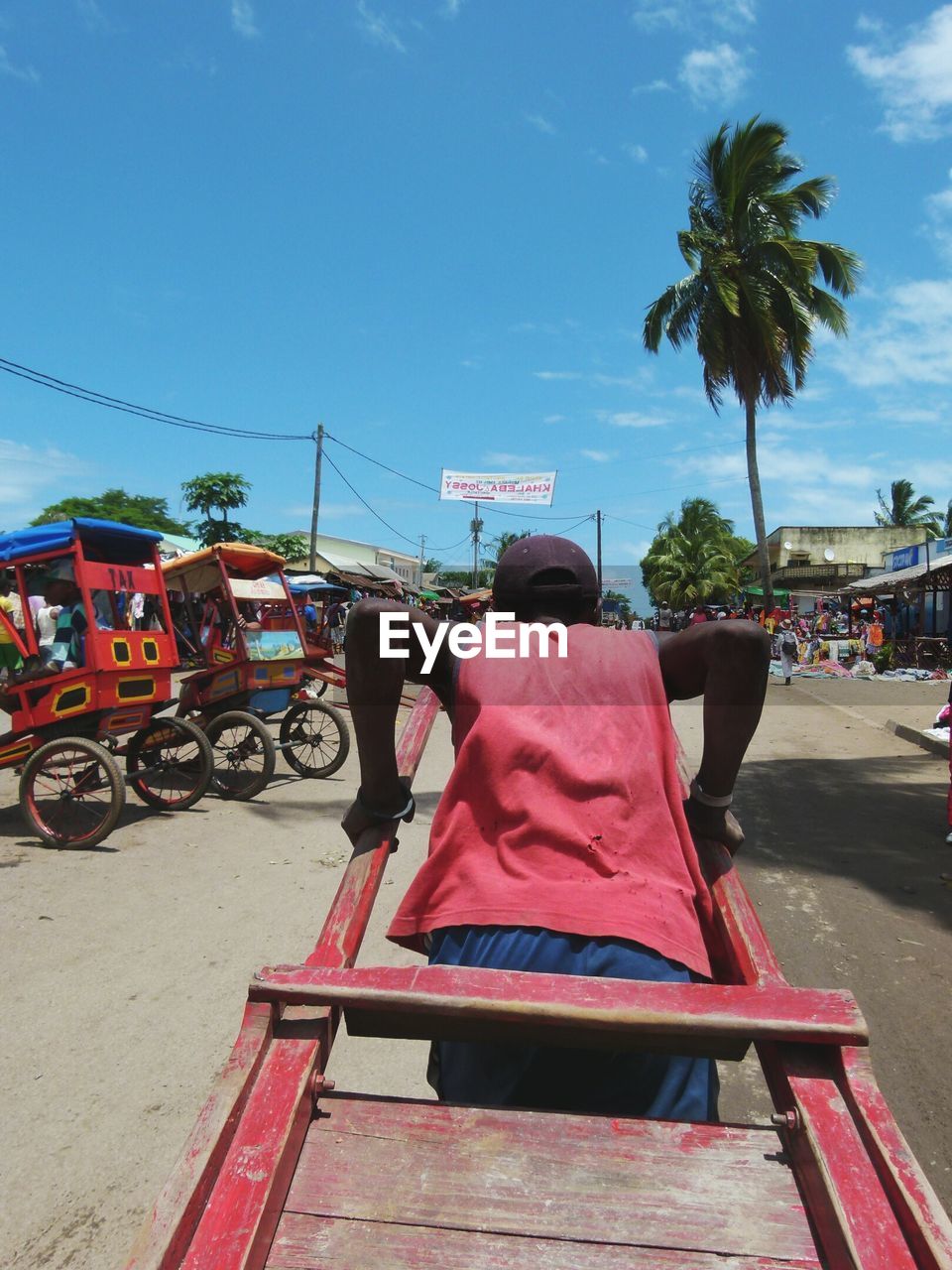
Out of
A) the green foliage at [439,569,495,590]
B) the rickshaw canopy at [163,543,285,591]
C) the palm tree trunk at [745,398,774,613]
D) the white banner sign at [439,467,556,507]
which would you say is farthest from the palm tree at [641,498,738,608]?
the rickshaw canopy at [163,543,285,591]

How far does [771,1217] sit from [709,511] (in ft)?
173

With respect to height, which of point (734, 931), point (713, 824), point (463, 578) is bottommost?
point (734, 931)

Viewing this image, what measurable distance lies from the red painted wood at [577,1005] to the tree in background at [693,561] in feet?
148

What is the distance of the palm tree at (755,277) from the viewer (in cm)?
2183

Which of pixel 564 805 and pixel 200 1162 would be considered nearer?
pixel 200 1162

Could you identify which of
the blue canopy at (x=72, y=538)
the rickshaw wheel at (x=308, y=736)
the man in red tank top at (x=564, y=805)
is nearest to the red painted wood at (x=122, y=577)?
the blue canopy at (x=72, y=538)

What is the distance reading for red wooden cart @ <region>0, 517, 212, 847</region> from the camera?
6215 mm

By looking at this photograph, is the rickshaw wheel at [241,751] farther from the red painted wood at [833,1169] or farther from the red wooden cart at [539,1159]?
the red painted wood at [833,1169]

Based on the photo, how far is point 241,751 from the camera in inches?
309

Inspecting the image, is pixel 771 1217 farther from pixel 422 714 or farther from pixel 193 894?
pixel 193 894

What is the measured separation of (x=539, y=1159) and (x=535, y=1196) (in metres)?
0.05

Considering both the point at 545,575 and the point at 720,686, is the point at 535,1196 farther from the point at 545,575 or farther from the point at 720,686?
the point at 545,575

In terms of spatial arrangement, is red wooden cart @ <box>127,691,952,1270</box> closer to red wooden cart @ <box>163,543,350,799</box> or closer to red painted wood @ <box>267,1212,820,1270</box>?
red painted wood @ <box>267,1212,820,1270</box>

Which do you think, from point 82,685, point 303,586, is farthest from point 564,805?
point 303,586
